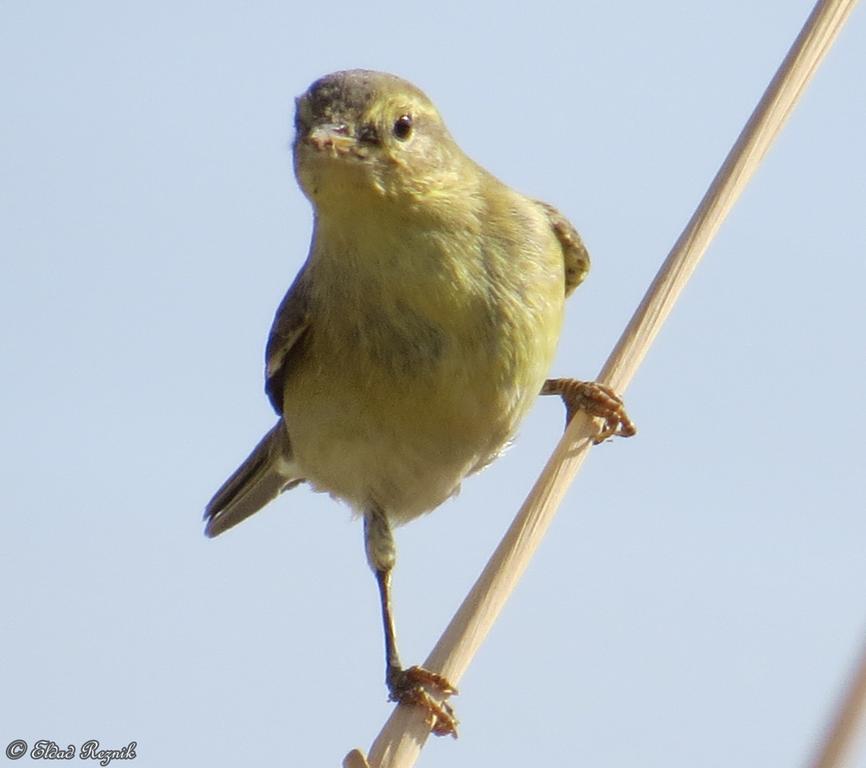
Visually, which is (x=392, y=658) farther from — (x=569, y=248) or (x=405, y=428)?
(x=569, y=248)

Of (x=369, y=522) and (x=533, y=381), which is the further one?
(x=369, y=522)

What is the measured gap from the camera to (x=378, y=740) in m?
2.59

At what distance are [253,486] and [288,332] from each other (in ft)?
4.98

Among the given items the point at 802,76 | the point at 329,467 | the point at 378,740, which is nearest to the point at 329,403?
the point at 329,467

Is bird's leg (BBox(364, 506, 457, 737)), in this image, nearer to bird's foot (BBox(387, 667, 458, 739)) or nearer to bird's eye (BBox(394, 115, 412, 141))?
bird's foot (BBox(387, 667, 458, 739))

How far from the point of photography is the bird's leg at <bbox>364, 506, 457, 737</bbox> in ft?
11.2

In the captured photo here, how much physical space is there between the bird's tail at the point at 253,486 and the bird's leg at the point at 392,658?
735mm

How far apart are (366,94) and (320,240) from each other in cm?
51

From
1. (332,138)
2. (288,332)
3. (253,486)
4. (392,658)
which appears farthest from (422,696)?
(253,486)

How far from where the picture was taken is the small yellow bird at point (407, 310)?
351cm

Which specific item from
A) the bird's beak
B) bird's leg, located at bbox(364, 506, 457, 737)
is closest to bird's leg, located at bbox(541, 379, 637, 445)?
bird's leg, located at bbox(364, 506, 457, 737)

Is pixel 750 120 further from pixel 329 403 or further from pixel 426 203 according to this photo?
pixel 329 403

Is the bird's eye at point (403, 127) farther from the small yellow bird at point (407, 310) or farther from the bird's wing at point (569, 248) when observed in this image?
the bird's wing at point (569, 248)

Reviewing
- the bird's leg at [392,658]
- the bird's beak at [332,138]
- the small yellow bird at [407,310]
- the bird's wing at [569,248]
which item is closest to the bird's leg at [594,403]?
the small yellow bird at [407,310]
